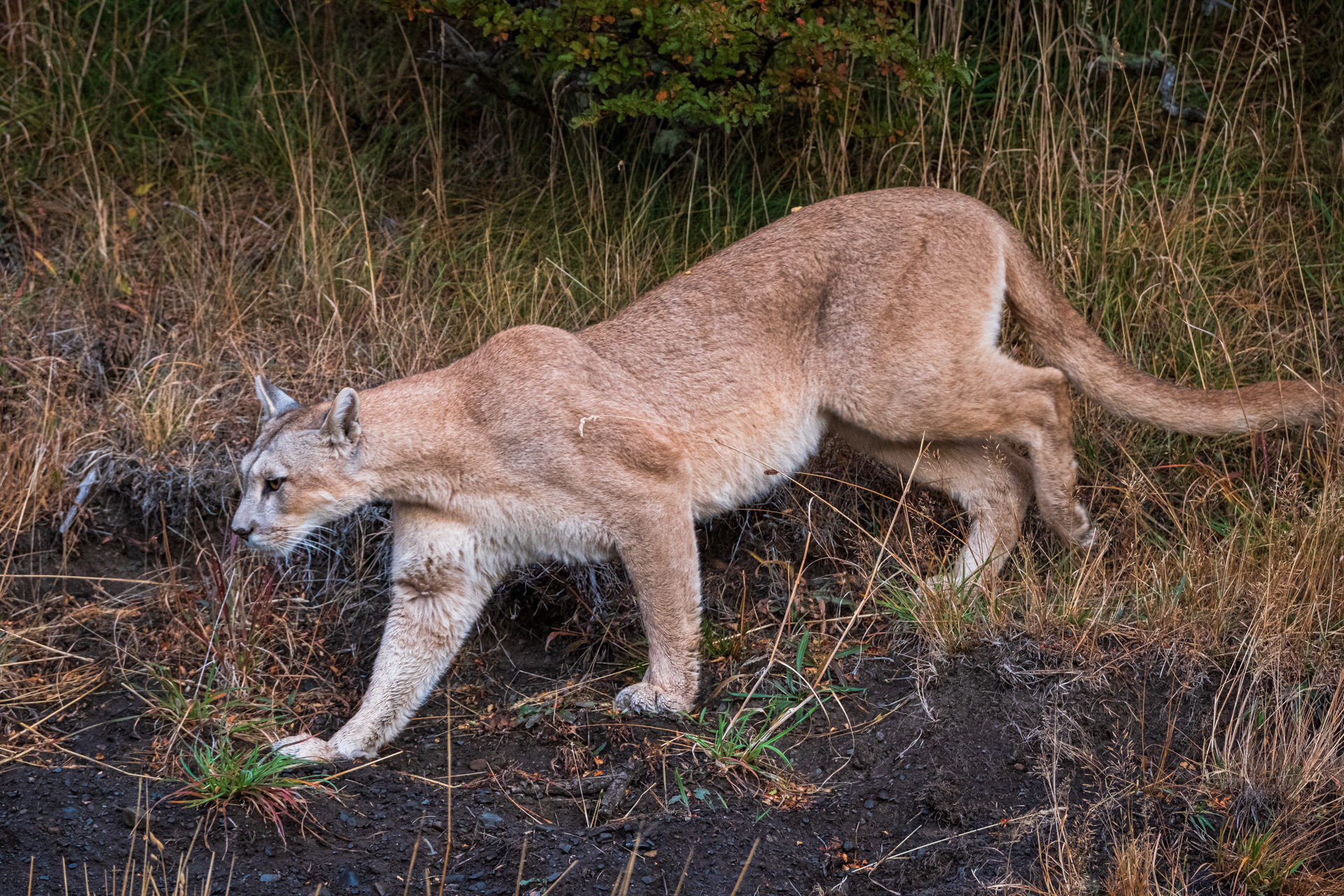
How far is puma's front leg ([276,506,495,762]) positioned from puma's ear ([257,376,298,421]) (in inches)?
25.8

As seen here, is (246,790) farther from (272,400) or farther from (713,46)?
(713,46)

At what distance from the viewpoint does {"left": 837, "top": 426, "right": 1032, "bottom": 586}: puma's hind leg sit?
491 centimetres

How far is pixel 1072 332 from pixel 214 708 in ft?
12.3

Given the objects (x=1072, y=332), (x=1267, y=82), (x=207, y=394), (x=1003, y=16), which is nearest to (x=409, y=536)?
(x=207, y=394)

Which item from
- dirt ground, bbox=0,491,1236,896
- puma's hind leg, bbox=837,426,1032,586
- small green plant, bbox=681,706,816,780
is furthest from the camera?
puma's hind leg, bbox=837,426,1032,586

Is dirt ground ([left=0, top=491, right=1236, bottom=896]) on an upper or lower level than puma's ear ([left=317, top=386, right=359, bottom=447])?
lower

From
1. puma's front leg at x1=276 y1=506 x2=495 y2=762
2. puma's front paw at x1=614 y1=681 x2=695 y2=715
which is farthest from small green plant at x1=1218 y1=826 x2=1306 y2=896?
puma's front leg at x1=276 y1=506 x2=495 y2=762

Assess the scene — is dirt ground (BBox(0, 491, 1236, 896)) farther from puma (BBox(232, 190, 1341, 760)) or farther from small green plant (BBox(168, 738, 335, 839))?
puma (BBox(232, 190, 1341, 760))

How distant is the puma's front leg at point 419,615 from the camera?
4.40 m

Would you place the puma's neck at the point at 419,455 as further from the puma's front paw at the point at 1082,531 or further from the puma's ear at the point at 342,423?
the puma's front paw at the point at 1082,531

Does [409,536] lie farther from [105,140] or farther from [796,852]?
[105,140]

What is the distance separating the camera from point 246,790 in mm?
3803

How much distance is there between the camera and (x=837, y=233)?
185 inches

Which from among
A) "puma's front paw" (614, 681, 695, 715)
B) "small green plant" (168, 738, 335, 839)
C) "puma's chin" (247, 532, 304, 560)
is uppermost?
"puma's chin" (247, 532, 304, 560)
